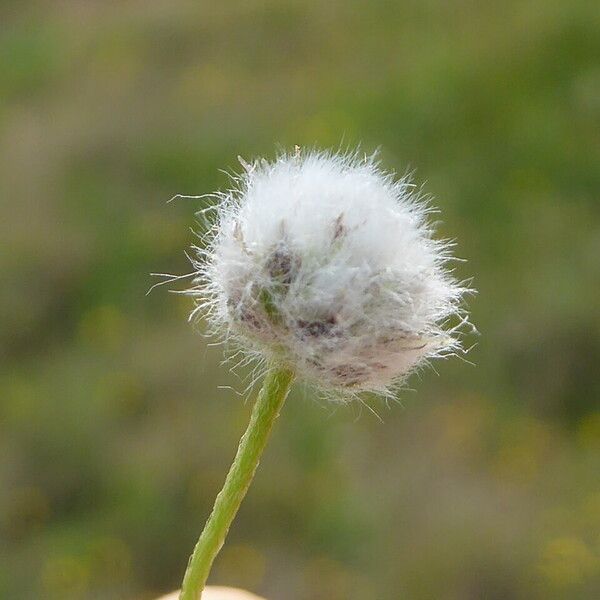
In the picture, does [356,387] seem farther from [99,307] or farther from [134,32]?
[134,32]

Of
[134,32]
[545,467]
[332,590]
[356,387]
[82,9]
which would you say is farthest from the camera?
[82,9]


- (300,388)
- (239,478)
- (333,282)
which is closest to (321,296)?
(333,282)

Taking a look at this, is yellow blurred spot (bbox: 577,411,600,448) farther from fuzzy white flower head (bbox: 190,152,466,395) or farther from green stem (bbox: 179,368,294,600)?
green stem (bbox: 179,368,294,600)

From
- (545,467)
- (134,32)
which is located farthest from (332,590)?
(134,32)

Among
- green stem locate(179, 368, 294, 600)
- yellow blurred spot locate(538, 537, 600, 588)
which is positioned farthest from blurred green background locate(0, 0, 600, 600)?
green stem locate(179, 368, 294, 600)

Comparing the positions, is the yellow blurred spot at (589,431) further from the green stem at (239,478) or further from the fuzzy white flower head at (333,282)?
the green stem at (239,478)

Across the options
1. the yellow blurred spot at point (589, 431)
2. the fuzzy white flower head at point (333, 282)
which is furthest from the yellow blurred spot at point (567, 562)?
the fuzzy white flower head at point (333, 282)

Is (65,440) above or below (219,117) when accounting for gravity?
below
